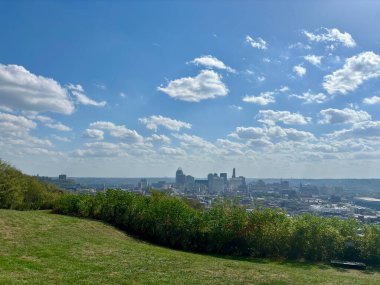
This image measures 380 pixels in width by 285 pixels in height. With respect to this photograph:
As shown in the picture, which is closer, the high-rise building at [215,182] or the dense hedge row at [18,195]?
the dense hedge row at [18,195]

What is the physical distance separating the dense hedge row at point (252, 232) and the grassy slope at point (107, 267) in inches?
58.9

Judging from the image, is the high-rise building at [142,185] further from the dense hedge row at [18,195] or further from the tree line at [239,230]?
the tree line at [239,230]

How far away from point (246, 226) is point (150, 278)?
8.56 m

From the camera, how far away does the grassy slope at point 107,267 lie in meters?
10.0

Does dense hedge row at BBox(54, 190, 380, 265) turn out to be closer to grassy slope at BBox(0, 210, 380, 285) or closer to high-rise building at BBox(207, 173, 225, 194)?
grassy slope at BBox(0, 210, 380, 285)

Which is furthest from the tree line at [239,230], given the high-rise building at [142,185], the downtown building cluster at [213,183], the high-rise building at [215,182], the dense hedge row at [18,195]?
the high-rise building at [215,182]

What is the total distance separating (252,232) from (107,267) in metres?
8.56

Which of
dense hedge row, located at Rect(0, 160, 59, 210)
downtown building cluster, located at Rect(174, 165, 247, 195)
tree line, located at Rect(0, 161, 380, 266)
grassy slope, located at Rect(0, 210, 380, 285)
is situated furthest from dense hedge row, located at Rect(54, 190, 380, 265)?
downtown building cluster, located at Rect(174, 165, 247, 195)

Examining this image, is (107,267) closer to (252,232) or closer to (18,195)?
(252,232)

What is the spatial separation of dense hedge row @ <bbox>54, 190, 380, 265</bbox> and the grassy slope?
4.91ft

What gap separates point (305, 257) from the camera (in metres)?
16.8

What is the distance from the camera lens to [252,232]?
17.7m

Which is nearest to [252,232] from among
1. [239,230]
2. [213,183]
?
[239,230]

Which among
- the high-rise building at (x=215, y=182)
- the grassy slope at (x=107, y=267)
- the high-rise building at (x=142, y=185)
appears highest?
the high-rise building at (x=215, y=182)
